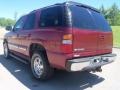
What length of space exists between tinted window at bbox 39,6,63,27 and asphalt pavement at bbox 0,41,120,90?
5.38 feet

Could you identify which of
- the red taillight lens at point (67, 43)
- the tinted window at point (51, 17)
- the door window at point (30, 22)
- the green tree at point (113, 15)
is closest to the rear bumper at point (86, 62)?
the red taillight lens at point (67, 43)

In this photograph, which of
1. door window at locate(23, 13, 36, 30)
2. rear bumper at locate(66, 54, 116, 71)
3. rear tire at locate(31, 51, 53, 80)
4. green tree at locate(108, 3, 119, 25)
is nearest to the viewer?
rear bumper at locate(66, 54, 116, 71)

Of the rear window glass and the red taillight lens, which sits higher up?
the rear window glass

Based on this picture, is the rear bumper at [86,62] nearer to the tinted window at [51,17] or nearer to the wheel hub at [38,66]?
the tinted window at [51,17]

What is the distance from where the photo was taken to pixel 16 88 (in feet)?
17.6

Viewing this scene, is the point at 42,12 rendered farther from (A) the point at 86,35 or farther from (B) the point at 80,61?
(B) the point at 80,61

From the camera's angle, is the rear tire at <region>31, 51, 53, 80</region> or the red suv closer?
the red suv

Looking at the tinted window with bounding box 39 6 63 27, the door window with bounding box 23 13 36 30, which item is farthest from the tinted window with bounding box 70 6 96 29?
the door window with bounding box 23 13 36 30

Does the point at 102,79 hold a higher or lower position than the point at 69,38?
lower

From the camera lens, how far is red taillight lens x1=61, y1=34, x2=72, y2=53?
4.81 m

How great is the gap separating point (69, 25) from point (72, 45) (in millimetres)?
472

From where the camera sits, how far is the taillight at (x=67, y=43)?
4.81 metres

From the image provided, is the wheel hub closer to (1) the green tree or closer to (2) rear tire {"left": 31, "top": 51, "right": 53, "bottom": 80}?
(2) rear tire {"left": 31, "top": 51, "right": 53, "bottom": 80}

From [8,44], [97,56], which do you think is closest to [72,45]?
[97,56]
